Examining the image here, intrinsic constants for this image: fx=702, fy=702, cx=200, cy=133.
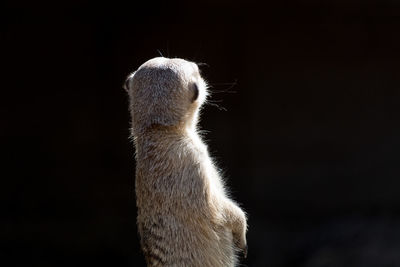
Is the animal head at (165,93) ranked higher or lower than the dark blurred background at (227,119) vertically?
higher

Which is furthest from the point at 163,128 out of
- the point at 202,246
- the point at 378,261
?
the point at 378,261

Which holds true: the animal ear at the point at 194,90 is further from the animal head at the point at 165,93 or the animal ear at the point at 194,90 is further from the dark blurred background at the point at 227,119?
the dark blurred background at the point at 227,119

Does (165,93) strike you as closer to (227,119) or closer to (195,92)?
(195,92)

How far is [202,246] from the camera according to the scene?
297cm

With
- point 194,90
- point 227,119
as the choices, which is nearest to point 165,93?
point 194,90

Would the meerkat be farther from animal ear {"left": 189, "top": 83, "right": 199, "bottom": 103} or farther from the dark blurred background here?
the dark blurred background

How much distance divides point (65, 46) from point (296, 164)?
7.52 feet

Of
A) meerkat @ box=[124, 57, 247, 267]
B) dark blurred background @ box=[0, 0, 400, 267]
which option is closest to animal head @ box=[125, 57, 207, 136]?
meerkat @ box=[124, 57, 247, 267]

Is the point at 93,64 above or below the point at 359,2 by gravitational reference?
below

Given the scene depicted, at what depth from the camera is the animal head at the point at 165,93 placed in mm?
2916

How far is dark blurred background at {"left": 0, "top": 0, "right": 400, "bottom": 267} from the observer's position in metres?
5.95

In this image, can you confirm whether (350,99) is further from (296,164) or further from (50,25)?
(50,25)

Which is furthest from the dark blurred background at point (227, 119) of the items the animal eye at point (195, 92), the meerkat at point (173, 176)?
the animal eye at point (195, 92)

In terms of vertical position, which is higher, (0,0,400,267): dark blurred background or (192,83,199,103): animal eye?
(192,83,199,103): animal eye
